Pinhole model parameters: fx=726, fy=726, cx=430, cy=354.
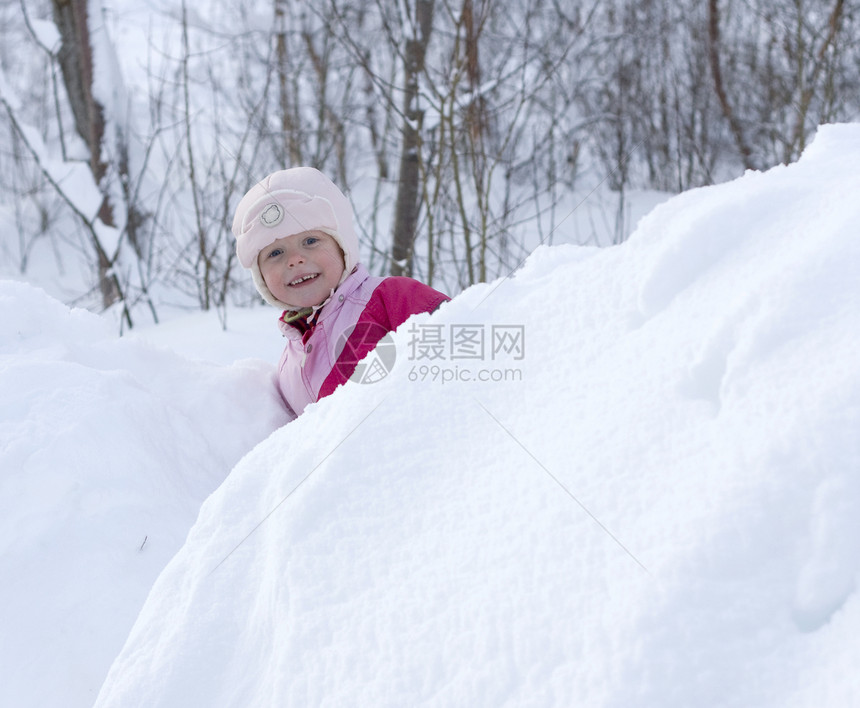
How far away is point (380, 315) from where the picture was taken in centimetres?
197

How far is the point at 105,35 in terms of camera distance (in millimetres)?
4629

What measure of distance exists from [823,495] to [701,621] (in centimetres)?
16

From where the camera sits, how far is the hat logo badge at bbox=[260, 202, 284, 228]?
196 centimetres

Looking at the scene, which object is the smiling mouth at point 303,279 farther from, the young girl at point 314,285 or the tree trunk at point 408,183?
the tree trunk at point 408,183

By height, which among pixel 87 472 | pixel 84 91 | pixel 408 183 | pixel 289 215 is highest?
pixel 84 91

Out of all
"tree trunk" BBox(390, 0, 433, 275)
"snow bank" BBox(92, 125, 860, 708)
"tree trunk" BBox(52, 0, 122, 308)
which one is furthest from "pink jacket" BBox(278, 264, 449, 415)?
"tree trunk" BBox(52, 0, 122, 308)

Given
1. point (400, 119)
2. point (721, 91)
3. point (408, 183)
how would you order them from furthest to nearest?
point (721, 91) → point (400, 119) → point (408, 183)

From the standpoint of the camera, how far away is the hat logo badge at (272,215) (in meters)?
1.96

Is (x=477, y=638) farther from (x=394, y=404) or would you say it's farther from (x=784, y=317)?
(x=784, y=317)

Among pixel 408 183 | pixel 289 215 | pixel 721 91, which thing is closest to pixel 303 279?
pixel 289 215

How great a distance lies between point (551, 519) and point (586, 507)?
40mm
